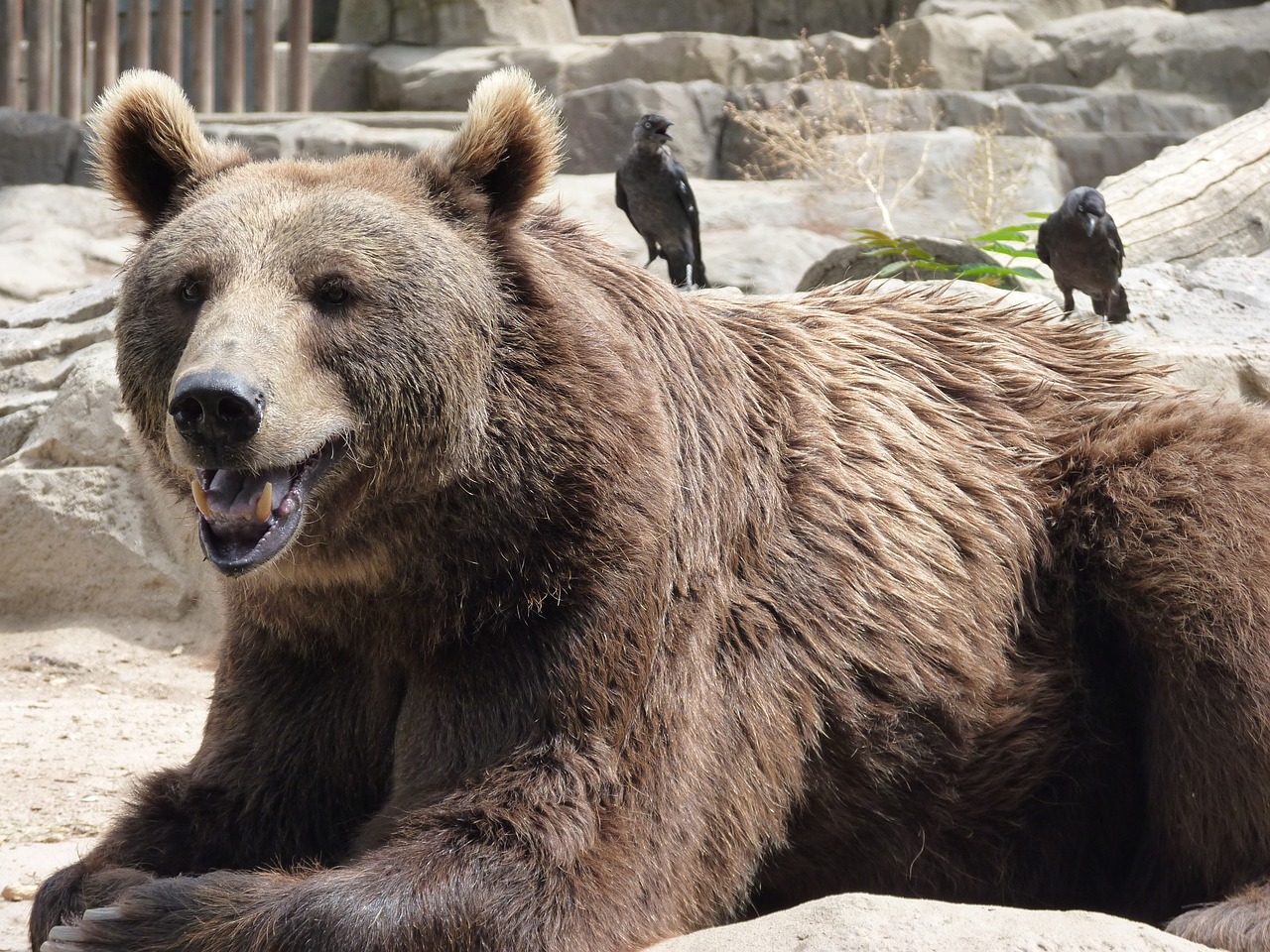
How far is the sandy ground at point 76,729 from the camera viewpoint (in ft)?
15.1

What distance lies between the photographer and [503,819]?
127 inches

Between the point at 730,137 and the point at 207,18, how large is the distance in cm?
477

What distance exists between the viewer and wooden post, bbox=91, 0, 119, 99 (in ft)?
42.8

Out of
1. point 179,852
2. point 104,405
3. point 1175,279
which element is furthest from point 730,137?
point 179,852

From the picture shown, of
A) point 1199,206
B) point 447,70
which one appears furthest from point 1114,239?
point 447,70

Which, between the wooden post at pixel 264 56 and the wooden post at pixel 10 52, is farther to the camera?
the wooden post at pixel 264 56

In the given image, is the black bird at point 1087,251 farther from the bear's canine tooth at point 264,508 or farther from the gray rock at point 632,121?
the gray rock at point 632,121

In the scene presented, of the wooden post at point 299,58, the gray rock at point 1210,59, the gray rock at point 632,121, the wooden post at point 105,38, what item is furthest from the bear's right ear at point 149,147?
the gray rock at point 1210,59

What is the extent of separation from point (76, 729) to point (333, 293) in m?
3.29

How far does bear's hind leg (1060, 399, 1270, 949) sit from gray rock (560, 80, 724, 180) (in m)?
9.67

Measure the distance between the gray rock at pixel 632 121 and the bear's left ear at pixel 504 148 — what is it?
9873mm

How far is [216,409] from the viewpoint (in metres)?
3.03

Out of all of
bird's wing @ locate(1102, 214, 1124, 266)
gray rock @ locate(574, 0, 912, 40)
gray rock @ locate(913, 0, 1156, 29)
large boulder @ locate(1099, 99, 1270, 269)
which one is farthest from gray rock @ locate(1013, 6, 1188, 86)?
bird's wing @ locate(1102, 214, 1124, 266)

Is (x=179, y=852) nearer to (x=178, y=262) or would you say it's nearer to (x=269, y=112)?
(x=178, y=262)
